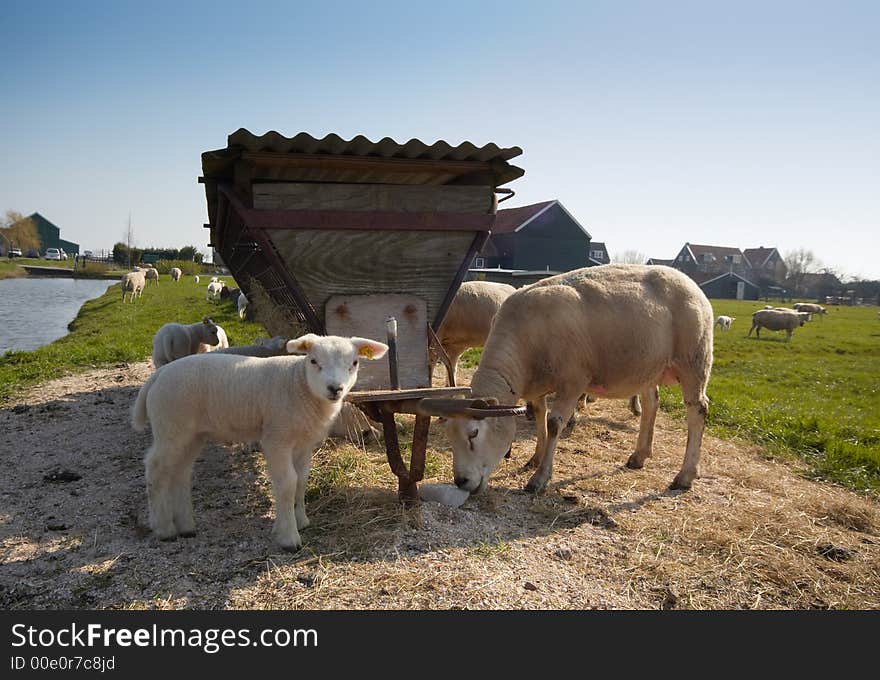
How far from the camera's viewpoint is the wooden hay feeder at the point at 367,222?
19.2 ft

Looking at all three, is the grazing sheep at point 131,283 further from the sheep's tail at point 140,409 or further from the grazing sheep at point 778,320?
the grazing sheep at point 778,320

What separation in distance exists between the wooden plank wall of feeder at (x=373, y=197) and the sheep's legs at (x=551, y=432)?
7.50ft

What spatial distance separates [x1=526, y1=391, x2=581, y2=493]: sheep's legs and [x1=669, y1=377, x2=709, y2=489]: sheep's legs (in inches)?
55.2

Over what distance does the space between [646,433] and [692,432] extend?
30.3 inches

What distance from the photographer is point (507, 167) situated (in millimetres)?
6414

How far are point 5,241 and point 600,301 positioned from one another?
4208 inches

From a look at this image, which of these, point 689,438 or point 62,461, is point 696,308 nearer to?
point 689,438

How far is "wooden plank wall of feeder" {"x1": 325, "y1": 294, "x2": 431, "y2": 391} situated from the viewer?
21.6 ft

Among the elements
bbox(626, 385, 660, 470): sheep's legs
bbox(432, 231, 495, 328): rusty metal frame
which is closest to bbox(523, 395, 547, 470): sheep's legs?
bbox(626, 385, 660, 470): sheep's legs

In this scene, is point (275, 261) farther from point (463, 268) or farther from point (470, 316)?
point (470, 316)

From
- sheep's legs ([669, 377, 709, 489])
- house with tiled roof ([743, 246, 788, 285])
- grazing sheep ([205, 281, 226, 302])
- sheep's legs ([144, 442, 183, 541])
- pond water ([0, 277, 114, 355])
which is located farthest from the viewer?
house with tiled roof ([743, 246, 788, 285])

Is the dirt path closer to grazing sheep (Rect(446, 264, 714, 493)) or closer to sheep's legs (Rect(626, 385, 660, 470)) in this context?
sheep's legs (Rect(626, 385, 660, 470))

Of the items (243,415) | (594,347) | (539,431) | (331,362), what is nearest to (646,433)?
(539,431)

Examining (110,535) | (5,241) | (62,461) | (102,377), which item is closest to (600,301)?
(110,535)
